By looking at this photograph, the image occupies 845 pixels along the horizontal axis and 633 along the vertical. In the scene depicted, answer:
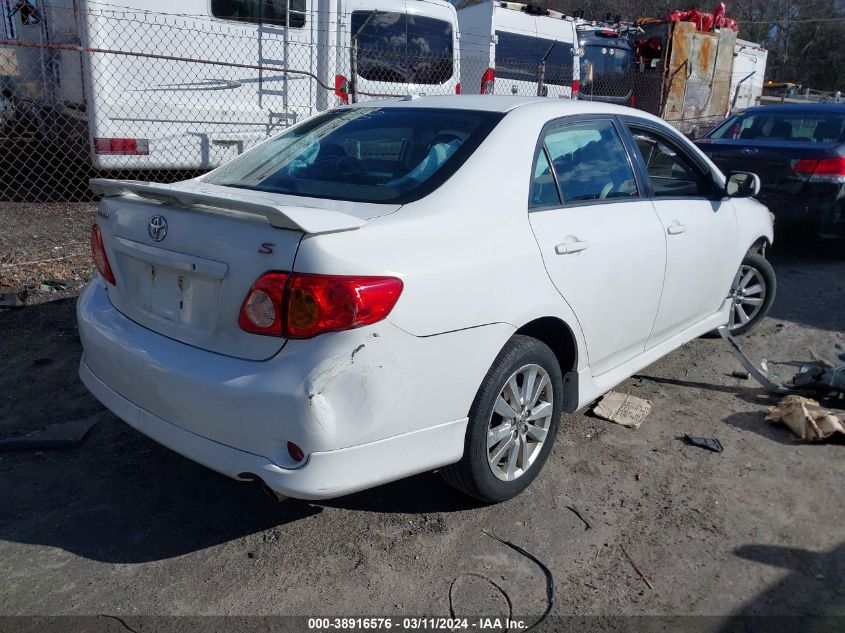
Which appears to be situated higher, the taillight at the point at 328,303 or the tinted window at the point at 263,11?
the tinted window at the point at 263,11

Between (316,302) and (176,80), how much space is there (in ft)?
21.7

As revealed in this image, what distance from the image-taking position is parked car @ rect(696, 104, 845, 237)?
7.45 m

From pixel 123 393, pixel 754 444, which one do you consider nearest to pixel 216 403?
pixel 123 393

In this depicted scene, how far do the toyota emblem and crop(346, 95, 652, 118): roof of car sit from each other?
56.9 inches

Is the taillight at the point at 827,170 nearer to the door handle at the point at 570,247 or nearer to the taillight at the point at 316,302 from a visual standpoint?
the door handle at the point at 570,247

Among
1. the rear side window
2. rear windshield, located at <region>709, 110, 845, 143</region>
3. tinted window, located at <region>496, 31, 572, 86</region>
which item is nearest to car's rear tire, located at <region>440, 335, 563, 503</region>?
the rear side window

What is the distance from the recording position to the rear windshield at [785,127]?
8031 millimetres

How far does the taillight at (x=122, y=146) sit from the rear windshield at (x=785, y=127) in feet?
21.2

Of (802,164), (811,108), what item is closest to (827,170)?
(802,164)

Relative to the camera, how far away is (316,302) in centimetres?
245

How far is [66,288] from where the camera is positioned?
5.91 meters

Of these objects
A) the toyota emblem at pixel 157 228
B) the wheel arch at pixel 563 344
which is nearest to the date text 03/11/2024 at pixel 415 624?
the wheel arch at pixel 563 344

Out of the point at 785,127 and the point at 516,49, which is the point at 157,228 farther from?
the point at 516,49

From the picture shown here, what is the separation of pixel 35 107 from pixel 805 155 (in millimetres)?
9076
